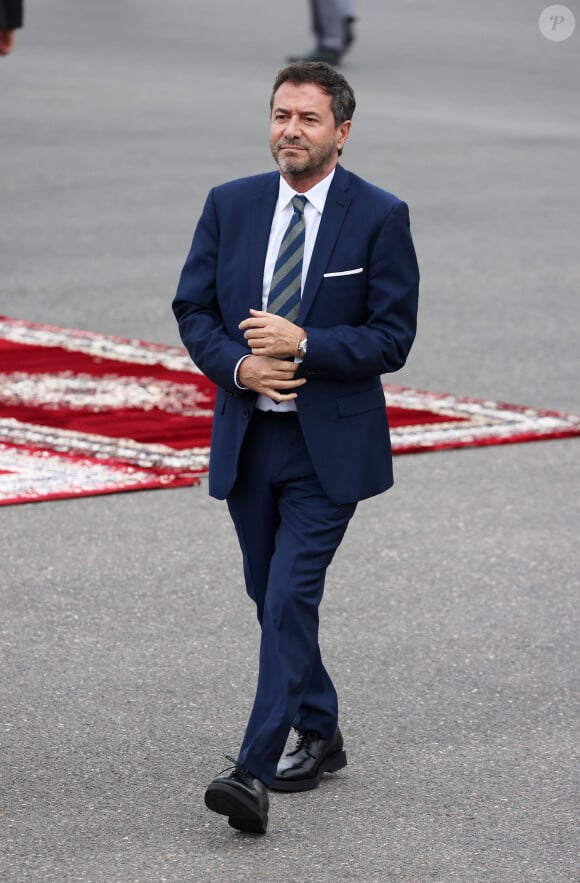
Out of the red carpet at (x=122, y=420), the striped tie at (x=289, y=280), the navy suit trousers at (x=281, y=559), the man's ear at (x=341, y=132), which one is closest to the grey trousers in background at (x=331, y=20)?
the red carpet at (x=122, y=420)

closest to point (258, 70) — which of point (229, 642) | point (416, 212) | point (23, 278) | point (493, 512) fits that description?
point (416, 212)

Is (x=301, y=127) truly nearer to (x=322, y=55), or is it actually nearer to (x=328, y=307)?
(x=328, y=307)

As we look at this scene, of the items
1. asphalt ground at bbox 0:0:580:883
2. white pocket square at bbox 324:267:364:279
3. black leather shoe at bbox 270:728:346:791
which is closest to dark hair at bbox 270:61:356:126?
white pocket square at bbox 324:267:364:279

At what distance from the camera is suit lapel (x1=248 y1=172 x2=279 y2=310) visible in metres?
4.99

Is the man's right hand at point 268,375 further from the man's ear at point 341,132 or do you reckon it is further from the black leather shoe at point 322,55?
the black leather shoe at point 322,55

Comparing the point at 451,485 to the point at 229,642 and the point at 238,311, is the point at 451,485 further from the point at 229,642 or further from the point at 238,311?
the point at 238,311

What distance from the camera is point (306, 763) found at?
17.2ft

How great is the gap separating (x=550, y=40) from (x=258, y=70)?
597cm

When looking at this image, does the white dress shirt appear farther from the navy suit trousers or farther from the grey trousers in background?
the grey trousers in background

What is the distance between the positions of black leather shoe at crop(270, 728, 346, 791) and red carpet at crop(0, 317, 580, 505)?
298 cm

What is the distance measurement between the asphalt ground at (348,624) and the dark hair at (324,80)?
203 cm

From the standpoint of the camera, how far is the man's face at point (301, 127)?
4.87m

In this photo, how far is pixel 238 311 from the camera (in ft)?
16.5

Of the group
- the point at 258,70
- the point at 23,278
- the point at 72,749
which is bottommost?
the point at 72,749
